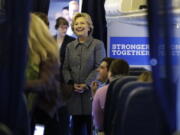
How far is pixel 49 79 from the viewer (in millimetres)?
3221

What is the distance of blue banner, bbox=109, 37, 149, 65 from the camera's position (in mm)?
6503

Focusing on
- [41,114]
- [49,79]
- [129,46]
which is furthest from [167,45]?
[129,46]

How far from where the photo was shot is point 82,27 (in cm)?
538

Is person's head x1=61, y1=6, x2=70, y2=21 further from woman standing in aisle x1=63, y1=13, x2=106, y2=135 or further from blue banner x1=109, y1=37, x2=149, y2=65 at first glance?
woman standing in aisle x1=63, y1=13, x2=106, y2=135

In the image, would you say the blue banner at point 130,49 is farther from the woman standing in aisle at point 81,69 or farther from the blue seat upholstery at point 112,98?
the blue seat upholstery at point 112,98

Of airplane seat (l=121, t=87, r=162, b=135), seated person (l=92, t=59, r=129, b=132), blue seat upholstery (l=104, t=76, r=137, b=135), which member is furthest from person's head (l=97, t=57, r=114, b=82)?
airplane seat (l=121, t=87, r=162, b=135)

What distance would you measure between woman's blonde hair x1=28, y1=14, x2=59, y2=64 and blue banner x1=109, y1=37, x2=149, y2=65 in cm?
326

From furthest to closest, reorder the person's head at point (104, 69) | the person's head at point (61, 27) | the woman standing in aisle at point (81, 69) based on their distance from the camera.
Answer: the person's head at point (61, 27)
the woman standing in aisle at point (81, 69)
the person's head at point (104, 69)

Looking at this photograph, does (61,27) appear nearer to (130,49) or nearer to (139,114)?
(130,49)

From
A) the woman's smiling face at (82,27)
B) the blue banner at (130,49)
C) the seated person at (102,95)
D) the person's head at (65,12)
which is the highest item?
the person's head at (65,12)

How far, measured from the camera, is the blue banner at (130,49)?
6.50 metres

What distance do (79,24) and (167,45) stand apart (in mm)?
3104

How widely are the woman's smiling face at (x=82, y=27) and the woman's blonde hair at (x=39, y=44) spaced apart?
2041 mm

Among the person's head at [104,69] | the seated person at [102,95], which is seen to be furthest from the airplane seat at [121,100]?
the person's head at [104,69]
